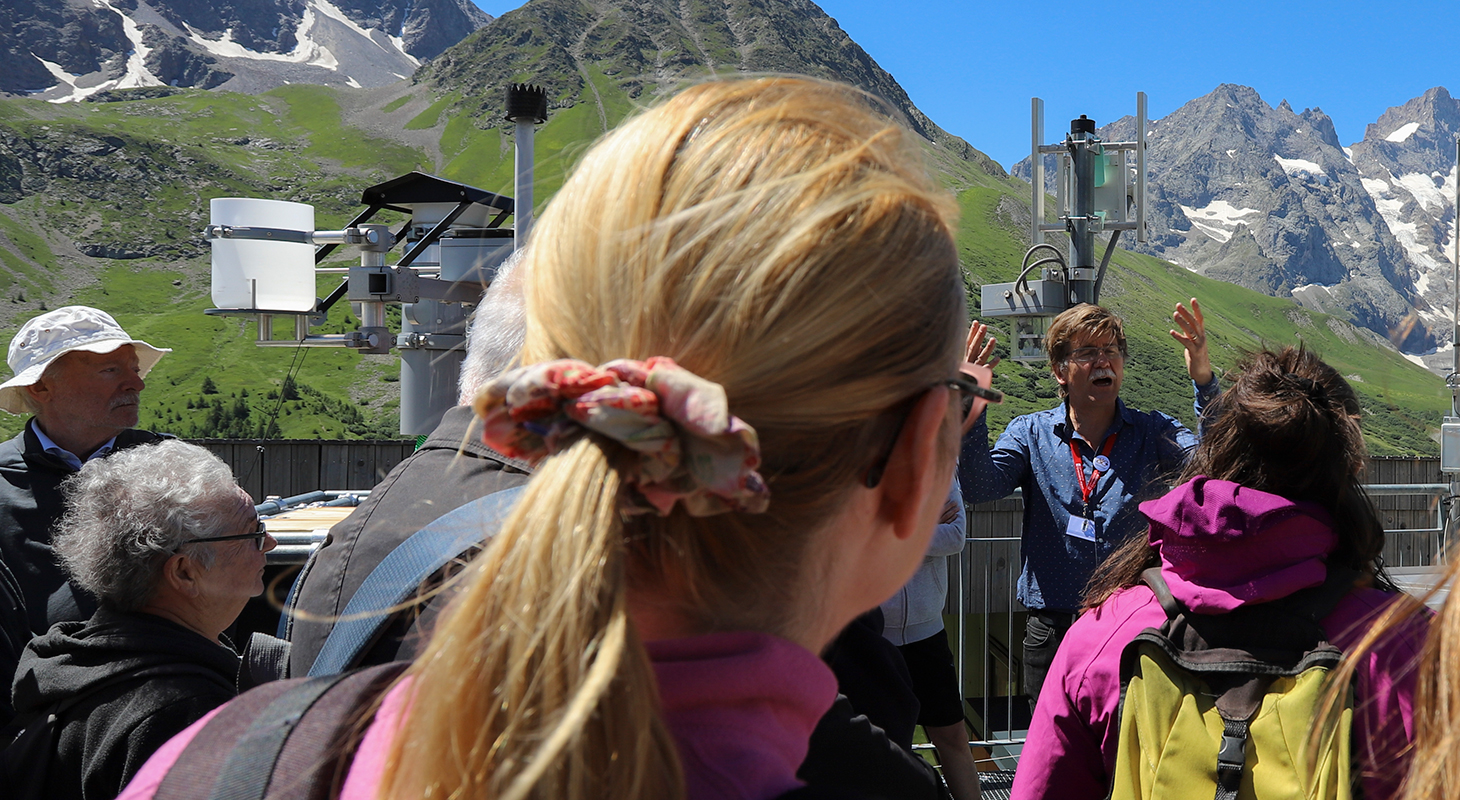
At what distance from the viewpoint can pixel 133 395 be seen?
3.90 meters

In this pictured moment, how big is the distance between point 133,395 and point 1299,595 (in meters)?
3.82

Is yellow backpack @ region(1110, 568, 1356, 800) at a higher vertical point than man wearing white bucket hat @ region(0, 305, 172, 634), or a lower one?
lower

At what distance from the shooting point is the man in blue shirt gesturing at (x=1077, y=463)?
3.98 metres

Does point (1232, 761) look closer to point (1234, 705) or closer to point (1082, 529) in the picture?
point (1234, 705)

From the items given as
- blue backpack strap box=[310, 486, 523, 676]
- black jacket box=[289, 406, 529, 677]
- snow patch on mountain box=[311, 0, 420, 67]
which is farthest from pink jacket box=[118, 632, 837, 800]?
snow patch on mountain box=[311, 0, 420, 67]

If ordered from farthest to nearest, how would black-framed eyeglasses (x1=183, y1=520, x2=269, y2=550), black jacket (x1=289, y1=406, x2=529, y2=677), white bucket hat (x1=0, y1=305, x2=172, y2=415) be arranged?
white bucket hat (x1=0, y1=305, x2=172, y2=415) → black-framed eyeglasses (x1=183, y1=520, x2=269, y2=550) → black jacket (x1=289, y1=406, x2=529, y2=677)

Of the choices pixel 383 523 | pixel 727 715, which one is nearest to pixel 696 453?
pixel 727 715

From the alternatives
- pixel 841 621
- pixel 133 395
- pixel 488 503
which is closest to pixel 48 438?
pixel 133 395

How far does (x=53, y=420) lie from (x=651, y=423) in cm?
373

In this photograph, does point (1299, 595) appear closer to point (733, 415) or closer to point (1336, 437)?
point (1336, 437)

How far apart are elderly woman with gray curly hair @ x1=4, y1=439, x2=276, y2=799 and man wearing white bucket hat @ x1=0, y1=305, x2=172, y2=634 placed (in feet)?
3.35

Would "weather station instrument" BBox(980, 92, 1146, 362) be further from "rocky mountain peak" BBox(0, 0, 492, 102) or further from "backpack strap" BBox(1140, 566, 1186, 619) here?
"rocky mountain peak" BBox(0, 0, 492, 102)

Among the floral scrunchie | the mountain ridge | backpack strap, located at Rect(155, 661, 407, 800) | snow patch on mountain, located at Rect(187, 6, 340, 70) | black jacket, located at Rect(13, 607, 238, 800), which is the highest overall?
snow patch on mountain, located at Rect(187, 6, 340, 70)

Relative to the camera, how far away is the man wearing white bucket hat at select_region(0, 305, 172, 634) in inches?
133
